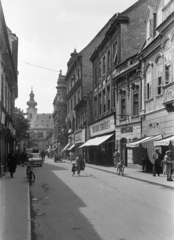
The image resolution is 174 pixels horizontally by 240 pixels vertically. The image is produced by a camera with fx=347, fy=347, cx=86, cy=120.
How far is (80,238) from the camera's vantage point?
21.2 feet

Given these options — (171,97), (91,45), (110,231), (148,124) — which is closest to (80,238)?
(110,231)

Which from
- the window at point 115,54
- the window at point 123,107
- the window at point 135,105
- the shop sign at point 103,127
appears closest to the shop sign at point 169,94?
the window at point 135,105

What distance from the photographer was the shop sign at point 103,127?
111 feet

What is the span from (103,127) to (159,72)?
15460 millimetres

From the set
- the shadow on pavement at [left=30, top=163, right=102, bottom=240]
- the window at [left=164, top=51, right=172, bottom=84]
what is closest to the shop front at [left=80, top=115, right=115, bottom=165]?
the window at [left=164, top=51, right=172, bottom=84]

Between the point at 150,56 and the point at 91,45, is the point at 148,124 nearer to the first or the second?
the point at 150,56

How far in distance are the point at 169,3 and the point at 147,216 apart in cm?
1590

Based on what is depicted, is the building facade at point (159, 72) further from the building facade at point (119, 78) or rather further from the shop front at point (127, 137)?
the building facade at point (119, 78)

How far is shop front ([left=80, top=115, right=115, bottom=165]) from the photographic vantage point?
33.8 m

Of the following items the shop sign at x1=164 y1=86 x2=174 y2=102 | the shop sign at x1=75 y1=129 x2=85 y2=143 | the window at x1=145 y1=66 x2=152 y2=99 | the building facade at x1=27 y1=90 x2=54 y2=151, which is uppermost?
the building facade at x1=27 y1=90 x2=54 y2=151

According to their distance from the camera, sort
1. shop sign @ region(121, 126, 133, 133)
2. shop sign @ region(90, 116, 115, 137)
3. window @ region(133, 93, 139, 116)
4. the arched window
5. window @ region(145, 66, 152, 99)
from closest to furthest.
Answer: the arched window, window @ region(145, 66, 152, 99), window @ region(133, 93, 139, 116), shop sign @ region(121, 126, 133, 133), shop sign @ region(90, 116, 115, 137)

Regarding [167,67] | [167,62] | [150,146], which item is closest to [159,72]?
[167,67]

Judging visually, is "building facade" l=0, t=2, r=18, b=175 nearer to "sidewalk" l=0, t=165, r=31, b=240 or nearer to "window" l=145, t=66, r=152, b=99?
"window" l=145, t=66, r=152, b=99

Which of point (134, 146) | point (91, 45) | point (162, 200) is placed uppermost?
point (91, 45)
